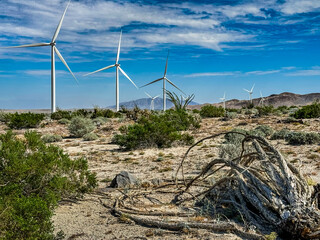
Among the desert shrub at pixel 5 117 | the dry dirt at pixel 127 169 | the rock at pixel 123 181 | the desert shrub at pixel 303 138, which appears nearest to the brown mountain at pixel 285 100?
the desert shrub at pixel 5 117

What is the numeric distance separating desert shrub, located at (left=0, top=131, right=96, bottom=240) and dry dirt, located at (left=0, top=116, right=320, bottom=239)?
0.40 meters

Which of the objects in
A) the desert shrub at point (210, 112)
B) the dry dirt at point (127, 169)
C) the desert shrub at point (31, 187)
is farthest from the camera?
the desert shrub at point (210, 112)

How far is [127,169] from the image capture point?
34.6 ft

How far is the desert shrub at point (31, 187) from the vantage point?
4355mm

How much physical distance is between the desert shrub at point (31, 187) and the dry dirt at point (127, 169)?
0.40 m

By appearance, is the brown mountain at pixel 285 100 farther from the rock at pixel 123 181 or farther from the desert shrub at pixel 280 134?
the rock at pixel 123 181

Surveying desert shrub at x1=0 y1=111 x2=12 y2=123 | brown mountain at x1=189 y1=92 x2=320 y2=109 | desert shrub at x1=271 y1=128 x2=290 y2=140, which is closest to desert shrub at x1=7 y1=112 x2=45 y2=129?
desert shrub at x1=0 y1=111 x2=12 y2=123

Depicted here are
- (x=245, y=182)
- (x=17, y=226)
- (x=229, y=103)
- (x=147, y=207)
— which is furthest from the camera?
(x=229, y=103)

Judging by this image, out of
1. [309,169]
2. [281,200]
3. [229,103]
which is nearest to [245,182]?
[281,200]

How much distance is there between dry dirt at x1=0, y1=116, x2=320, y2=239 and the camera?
16.3 feet

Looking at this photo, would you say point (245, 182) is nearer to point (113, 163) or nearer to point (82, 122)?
point (113, 163)

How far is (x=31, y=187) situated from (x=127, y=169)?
4.95 m

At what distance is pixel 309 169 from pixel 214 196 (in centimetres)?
465

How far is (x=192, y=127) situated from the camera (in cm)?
2206
